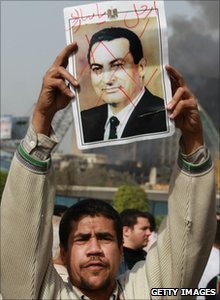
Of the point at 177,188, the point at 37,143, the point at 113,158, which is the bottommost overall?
Result: the point at 177,188

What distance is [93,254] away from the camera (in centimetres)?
199

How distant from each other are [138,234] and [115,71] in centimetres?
278

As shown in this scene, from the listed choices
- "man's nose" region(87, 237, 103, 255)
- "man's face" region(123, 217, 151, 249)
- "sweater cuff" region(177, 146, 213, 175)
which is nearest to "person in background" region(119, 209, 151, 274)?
"man's face" region(123, 217, 151, 249)

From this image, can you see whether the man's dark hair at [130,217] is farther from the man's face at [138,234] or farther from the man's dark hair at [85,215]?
the man's dark hair at [85,215]

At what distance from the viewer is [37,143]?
6.23 ft

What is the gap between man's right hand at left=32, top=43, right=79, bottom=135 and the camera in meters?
1.95

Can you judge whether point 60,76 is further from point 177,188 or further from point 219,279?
point 219,279

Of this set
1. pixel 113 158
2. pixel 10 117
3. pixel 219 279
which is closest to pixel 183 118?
pixel 219 279

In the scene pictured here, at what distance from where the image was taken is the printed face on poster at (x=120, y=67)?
2.08 m

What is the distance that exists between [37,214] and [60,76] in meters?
0.46

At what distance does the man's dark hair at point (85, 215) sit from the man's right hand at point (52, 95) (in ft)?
1.16

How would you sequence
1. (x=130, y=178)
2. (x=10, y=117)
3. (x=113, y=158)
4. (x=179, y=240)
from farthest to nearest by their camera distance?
(x=113, y=158)
(x=130, y=178)
(x=10, y=117)
(x=179, y=240)

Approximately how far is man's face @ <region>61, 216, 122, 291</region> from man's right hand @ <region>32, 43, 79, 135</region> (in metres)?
0.38

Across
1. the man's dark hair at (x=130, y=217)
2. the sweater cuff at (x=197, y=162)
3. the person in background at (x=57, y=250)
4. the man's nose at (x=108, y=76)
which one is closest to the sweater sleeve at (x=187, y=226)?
the sweater cuff at (x=197, y=162)
